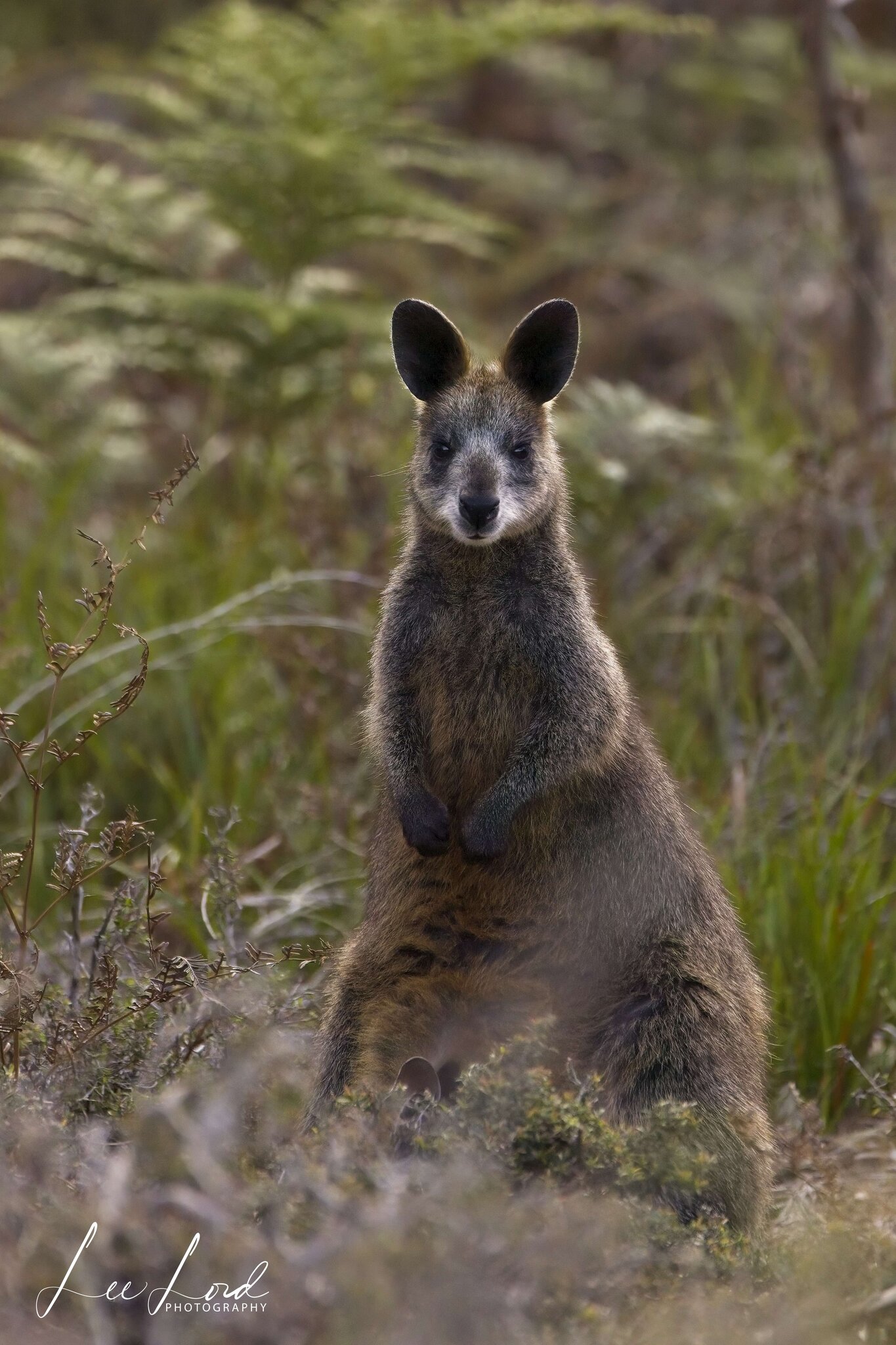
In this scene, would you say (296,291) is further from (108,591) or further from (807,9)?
(108,591)

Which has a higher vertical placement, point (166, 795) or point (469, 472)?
point (469, 472)

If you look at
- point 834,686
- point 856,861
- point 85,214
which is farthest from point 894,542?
point 85,214

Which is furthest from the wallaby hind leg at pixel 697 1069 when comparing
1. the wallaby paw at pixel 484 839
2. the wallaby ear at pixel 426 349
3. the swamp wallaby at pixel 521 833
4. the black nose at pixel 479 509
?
the wallaby ear at pixel 426 349

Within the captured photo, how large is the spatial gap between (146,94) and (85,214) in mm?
684

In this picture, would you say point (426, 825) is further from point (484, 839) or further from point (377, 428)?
point (377, 428)

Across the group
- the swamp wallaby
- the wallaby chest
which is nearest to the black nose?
the swamp wallaby

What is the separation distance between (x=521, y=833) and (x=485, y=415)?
1143 mm

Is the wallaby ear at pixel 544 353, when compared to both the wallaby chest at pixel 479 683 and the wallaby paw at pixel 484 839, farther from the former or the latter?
the wallaby paw at pixel 484 839

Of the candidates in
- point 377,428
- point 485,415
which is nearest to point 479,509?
point 485,415

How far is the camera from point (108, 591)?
12.0 feet

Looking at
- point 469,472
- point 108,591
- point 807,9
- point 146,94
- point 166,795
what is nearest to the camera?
point 108,591

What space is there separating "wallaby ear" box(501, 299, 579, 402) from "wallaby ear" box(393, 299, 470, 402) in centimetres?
14

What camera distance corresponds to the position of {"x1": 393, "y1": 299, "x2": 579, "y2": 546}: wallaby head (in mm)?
4168

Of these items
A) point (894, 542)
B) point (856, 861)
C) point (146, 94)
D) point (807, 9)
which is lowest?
point (856, 861)
